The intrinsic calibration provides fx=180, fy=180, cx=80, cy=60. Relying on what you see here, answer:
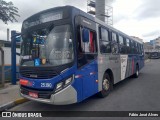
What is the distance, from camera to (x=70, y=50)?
5.14 metres

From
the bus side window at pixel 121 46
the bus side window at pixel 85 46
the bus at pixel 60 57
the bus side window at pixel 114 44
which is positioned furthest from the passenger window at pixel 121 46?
the bus side window at pixel 85 46

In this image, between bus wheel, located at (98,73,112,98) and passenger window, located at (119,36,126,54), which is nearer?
bus wheel, located at (98,73,112,98)

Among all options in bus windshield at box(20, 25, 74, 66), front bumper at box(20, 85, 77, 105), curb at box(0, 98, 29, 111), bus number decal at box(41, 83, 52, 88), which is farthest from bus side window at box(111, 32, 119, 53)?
curb at box(0, 98, 29, 111)

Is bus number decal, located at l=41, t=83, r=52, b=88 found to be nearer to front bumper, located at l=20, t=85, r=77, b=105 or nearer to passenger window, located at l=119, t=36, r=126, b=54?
front bumper, located at l=20, t=85, r=77, b=105

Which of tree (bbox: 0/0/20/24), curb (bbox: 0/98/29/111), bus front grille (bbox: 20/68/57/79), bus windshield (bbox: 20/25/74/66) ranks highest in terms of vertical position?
tree (bbox: 0/0/20/24)

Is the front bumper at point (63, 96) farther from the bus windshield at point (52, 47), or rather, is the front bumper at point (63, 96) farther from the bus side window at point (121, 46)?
the bus side window at point (121, 46)

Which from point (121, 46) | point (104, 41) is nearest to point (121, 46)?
point (121, 46)

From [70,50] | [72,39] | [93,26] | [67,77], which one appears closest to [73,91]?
[67,77]

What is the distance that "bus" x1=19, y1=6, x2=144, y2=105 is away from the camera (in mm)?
5043

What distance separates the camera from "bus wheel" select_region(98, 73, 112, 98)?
7047mm

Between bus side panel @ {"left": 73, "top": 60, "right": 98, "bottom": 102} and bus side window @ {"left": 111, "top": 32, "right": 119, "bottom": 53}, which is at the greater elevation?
bus side window @ {"left": 111, "top": 32, "right": 119, "bottom": 53}

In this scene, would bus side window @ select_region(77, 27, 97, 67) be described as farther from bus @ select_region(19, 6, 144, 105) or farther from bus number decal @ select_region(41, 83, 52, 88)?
bus number decal @ select_region(41, 83, 52, 88)

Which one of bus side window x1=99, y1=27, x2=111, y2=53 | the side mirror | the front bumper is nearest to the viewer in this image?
the front bumper

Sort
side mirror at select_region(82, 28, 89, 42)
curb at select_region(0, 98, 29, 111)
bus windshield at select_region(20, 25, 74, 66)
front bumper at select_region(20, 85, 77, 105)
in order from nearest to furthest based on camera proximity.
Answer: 1. front bumper at select_region(20, 85, 77, 105)
2. bus windshield at select_region(20, 25, 74, 66)
3. side mirror at select_region(82, 28, 89, 42)
4. curb at select_region(0, 98, 29, 111)
